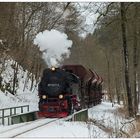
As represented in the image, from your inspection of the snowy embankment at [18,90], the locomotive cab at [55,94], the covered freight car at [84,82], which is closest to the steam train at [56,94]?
the locomotive cab at [55,94]

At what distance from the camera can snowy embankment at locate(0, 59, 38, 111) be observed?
34312 mm

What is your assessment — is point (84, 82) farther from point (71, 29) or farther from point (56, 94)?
point (71, 29)

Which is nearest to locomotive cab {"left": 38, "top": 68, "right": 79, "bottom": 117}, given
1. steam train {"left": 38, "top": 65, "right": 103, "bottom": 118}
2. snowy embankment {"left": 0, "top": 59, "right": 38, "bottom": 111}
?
steam train {"left": 38, "top": 65, "right": 103, "bottom": 118}

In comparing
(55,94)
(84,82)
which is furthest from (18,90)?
(55,94)

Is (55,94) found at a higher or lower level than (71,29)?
lower

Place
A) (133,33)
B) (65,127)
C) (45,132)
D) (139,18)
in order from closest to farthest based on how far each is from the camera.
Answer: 1. (45,132)
2. (65,127)
3. (139,18)
4. (133,33)

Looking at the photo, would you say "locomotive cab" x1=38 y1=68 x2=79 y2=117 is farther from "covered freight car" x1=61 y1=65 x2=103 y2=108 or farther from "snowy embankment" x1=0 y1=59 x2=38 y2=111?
"snowy embankment" x1=0 y1=59 x2=38 y2=111

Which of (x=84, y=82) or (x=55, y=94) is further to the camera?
(x=84, y=82)

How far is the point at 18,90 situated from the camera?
41.5m

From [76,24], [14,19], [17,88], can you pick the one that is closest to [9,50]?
[14,19]

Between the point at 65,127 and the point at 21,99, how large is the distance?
20.2m

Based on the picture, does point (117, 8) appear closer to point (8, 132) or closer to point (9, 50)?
point (9, 50)

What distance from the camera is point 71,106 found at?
2592cm

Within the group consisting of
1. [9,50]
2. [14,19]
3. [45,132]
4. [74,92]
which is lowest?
[45,132]
